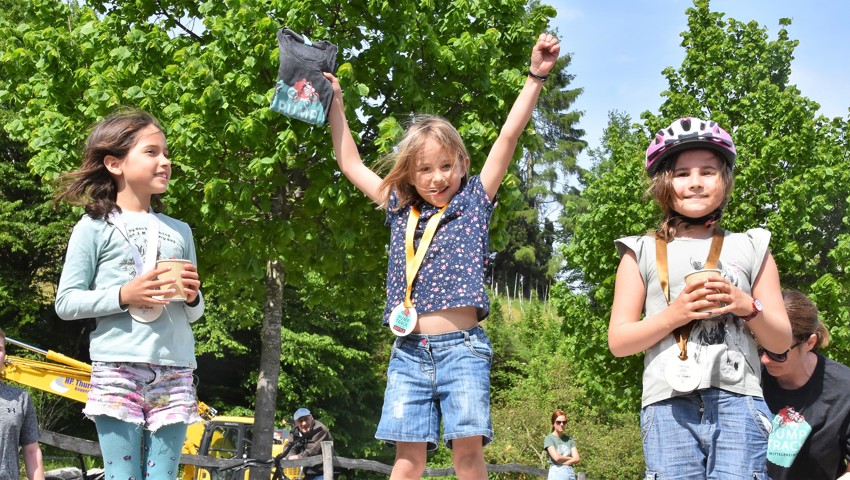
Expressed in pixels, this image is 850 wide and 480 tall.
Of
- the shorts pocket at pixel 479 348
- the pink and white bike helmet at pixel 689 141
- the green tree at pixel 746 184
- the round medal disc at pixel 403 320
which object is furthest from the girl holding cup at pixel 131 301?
the green tree at pixel 746 184

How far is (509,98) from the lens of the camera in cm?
1234

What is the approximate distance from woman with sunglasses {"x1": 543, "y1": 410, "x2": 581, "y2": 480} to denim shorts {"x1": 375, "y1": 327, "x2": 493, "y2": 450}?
1146cm

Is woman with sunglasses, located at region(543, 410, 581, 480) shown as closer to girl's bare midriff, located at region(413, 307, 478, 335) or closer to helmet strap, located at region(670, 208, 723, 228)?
girl's bare midriff, located at region(413, 307, 478, 335)

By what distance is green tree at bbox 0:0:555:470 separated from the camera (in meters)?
11.4

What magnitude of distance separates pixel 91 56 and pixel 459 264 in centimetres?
1040

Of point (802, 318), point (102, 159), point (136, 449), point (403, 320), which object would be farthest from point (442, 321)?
point (802, 318)

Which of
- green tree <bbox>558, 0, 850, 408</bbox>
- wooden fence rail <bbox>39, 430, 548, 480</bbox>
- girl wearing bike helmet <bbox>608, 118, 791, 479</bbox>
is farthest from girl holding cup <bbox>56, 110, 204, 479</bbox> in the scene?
green tree <bbox>558, 0, 850, 408</bbox>

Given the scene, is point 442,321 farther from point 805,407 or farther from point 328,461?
point 328,461

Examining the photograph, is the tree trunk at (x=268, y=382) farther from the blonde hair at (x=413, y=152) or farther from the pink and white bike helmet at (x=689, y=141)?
the pink and white bike helmet at (x=689, y=141)

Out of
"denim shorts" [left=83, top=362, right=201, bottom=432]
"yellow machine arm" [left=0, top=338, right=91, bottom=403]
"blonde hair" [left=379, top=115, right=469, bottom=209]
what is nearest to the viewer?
"denim shorts" [left=83, top=362, right=201, bottom=432]

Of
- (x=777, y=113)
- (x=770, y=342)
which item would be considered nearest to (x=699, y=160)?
(x=770, y=342)

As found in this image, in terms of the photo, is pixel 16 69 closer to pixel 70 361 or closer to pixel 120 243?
pixel 70 361

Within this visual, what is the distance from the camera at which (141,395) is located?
11.4 ft

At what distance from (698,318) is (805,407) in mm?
1617
